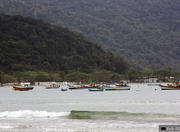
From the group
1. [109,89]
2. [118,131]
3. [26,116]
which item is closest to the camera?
[118,131]

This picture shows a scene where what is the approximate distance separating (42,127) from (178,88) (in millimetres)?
102884

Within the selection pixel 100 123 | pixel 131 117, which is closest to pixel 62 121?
pixel 100 123

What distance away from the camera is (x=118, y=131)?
114ft

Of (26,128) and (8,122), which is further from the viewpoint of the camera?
(8,122)

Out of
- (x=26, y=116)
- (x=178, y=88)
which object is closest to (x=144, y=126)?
(x=26, y=116)

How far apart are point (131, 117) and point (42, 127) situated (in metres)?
11.6

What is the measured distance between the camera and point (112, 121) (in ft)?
137

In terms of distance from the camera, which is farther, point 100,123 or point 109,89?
point 109,89

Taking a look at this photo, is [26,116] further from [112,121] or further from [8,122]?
[112,121]

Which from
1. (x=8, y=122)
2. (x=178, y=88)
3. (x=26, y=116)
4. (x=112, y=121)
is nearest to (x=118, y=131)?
(x=112, y=121)

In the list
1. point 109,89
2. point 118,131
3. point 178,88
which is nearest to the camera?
point 118,131

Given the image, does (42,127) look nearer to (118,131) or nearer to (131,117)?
Answer: (118,131)

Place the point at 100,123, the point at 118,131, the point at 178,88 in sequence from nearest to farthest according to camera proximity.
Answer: the point at 118,131 < the point at 100,123 < the point at 178,88

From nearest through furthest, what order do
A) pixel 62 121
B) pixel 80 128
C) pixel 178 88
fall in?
pixel 80 128 < pixel 62 121 < pixel 178 88
